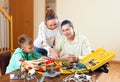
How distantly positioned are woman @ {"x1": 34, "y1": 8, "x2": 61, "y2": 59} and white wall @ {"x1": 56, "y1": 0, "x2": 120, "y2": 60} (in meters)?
2.73

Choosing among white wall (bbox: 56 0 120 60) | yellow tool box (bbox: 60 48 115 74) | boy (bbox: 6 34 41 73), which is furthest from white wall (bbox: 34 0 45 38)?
yellow tool box (bbox: 60 48 115 74)

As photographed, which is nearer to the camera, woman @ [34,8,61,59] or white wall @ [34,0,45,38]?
woman @ [34,8,61,59]

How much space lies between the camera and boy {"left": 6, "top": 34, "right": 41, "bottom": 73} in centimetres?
198

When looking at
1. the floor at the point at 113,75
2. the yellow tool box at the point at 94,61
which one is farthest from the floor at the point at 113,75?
the yellow tool box at the point at 94,61

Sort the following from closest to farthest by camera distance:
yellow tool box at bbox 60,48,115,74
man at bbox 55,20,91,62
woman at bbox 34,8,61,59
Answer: yellow tool box at bbox 60,48,115,74 < man at bbox 55,20,91,62 < woman at bbox 34,8,61,59

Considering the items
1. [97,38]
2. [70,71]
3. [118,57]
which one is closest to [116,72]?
[118,57]

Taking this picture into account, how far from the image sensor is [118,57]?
526 cm

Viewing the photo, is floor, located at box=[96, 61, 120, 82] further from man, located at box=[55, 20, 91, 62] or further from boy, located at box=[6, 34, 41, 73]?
boy, located at box=[6, 34, 41, 73]

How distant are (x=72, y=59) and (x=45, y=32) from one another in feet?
2.31

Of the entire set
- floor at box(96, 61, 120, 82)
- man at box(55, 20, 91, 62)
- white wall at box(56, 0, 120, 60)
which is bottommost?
floor at box(96, 61, 120, 82)

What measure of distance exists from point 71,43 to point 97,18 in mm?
3089

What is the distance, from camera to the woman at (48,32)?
2.49 m

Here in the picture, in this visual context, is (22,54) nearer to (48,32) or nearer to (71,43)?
(71,43)

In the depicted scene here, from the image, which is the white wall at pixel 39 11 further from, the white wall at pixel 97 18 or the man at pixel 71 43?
the man at pixel 71 43
